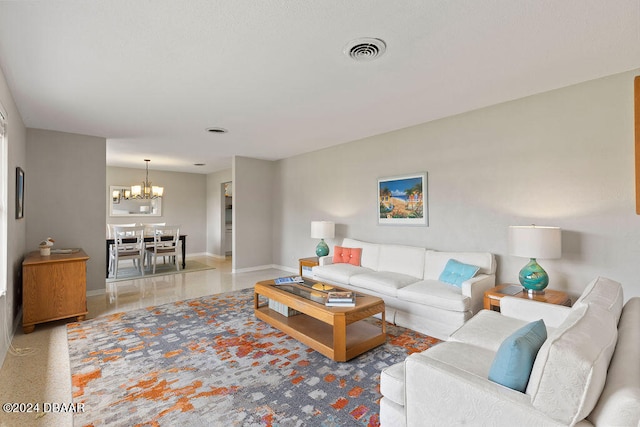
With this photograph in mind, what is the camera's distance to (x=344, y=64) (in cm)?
242

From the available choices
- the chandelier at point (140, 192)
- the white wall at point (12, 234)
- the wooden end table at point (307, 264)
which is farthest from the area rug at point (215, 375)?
the chandelier at point (140, 192)

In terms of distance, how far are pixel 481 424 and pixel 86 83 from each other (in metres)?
3.75

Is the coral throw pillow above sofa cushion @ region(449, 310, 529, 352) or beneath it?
above

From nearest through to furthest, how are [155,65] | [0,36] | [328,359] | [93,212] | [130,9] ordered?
1. [130,9]
2. [0,36]
3. [155,65]
4. [328,359]
5. [93,212]

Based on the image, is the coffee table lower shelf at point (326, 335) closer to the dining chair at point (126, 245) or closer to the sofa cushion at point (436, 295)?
the sofa cushion at point (436, 295)

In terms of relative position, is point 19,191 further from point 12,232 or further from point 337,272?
point 337,272

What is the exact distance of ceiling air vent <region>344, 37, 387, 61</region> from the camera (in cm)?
210

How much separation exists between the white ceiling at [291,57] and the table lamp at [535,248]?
1375 millimetres

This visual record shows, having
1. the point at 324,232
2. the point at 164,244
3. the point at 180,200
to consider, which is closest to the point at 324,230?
the point at 324,232

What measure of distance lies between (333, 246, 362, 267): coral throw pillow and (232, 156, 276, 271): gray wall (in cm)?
239

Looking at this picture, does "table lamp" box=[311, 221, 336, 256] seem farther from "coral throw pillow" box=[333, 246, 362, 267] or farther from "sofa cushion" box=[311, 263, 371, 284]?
"sofa cushion" box=[311, 263, 371, 284]

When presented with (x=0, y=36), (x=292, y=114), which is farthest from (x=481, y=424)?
(x=0, y=36)

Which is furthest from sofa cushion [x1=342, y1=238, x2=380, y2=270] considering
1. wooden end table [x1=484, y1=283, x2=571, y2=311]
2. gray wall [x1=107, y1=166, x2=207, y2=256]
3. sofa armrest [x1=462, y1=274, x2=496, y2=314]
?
gray wall [x1=107, y1=166, x2=207, y2=256]

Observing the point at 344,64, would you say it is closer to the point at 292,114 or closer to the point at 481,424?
the point at 292,114
